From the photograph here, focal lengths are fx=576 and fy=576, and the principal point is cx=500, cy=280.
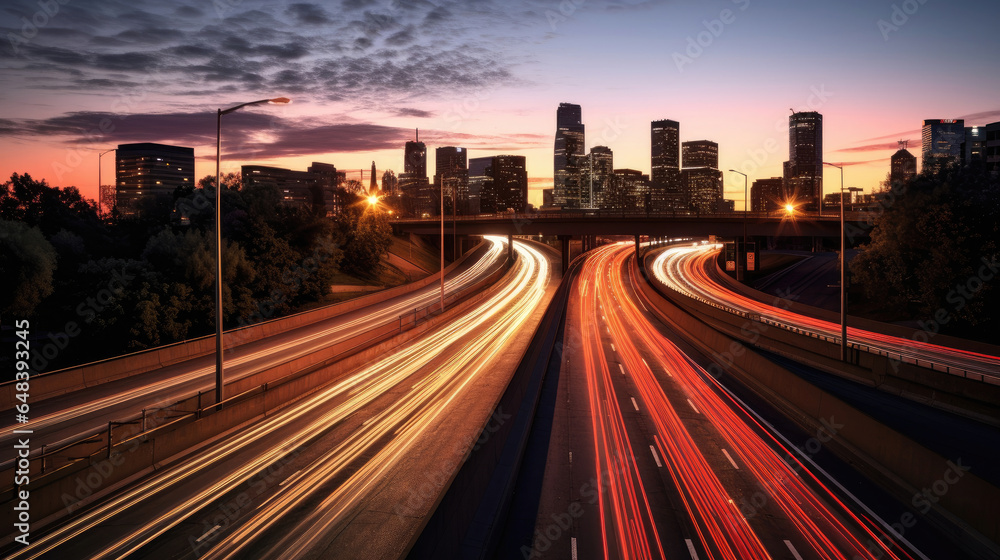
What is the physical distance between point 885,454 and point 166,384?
91.2ft

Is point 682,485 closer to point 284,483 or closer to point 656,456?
point 656,456

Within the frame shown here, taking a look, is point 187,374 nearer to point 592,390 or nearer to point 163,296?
point 163,296

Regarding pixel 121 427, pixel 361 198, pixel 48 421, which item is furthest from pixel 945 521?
pixel 361 198

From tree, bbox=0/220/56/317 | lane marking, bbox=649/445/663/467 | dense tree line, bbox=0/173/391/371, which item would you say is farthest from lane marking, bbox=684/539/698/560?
tree, bbox=0/220/56/317

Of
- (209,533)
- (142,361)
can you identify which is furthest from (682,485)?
(142,361)

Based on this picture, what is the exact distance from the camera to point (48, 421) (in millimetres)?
20406

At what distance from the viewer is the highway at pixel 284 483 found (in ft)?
39.6

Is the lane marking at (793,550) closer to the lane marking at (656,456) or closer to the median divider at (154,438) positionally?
the lane marking at (656,456)

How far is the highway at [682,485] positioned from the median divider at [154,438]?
10.7 meters

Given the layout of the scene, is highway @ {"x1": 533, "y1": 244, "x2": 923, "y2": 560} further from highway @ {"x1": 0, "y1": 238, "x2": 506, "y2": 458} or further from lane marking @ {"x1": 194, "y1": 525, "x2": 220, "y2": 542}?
highway @ {"x1": 0, "y1": 238, "x2": 506, "y2": 458}

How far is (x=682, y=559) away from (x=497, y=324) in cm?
3413

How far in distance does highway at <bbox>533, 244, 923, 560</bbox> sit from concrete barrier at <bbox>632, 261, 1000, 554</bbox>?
56.4 inches

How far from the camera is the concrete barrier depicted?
12.6 meters

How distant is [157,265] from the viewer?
138 feet
